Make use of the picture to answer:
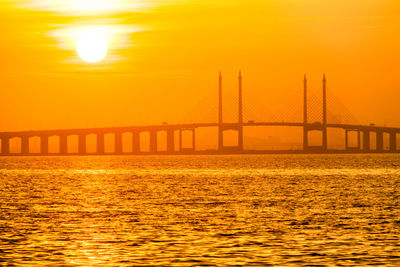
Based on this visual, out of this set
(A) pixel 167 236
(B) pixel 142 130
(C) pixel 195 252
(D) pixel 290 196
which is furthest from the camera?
(B) pixel 142 130

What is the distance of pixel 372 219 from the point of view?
3684 cm

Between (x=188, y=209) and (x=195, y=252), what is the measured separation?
1671 centimetres

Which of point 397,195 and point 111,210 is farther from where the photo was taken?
point 397,195

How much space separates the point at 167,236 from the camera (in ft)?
99.7

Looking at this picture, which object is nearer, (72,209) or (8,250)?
(8,250)

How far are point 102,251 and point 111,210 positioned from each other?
16.1m

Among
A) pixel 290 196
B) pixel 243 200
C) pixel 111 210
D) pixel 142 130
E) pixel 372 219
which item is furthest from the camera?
pixel 142 130

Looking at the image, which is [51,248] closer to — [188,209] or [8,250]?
[8,250]

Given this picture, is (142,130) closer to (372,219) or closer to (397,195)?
(397,195)

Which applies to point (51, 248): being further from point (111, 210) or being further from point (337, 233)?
point (111, 210)

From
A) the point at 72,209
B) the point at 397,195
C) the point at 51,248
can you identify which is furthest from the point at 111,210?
the point at 397,195

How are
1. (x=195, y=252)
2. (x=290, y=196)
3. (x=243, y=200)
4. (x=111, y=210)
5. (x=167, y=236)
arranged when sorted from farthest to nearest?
1. (x=290, y=196)
2. (x=243, y=200)
3. (x=111, y=210)
4. (x=167, y=236)
5. (x=195, y=252)

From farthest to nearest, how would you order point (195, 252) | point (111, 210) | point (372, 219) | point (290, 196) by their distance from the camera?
1. point (290, 196)
2. point (111, 210)
3. point (372, 219)
4. point (195, 252)

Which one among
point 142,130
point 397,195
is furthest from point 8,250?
point 142,130
